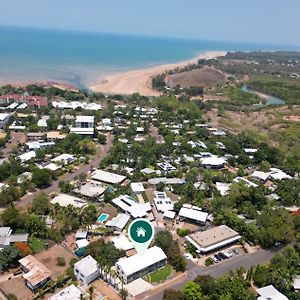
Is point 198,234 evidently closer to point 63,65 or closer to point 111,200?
point 111,200

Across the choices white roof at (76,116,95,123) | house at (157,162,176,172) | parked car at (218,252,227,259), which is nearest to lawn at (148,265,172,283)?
parked car at (218,252,227,259)

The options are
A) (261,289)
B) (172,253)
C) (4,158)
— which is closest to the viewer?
(261,289)

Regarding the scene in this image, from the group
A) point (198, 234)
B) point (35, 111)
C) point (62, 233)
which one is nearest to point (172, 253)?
point (198, 234)

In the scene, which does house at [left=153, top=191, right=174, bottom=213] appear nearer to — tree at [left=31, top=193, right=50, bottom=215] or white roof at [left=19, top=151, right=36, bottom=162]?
tree at [left=31, top=193, right=50, bottom=215]

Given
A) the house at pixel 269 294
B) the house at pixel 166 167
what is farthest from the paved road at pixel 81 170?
the house at pixel 269 294

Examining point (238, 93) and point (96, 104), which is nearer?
point (96, 104)

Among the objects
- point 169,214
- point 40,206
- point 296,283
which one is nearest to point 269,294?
point 296,283
